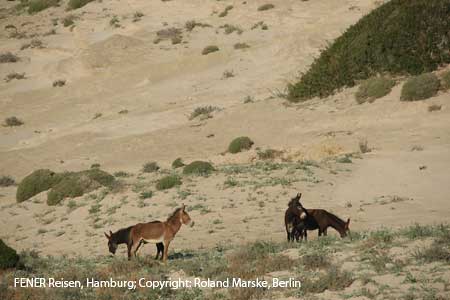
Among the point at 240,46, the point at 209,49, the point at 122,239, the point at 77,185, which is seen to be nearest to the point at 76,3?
the point at 209,49

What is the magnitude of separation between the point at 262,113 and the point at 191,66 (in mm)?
11171

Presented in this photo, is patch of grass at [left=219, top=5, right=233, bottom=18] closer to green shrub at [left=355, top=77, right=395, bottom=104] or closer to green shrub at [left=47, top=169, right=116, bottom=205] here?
green shrub at [left=355, top=77, right=395, bottom=104]

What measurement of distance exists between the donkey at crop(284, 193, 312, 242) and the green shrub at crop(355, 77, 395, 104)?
56.4 feet

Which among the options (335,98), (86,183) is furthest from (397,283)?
(335,98)

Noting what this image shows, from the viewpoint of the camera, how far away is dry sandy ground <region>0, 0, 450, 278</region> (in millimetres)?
20188

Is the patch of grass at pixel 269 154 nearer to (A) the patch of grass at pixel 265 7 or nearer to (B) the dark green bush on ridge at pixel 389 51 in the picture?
(B) the dark green bush on ridge at pixel 389 51

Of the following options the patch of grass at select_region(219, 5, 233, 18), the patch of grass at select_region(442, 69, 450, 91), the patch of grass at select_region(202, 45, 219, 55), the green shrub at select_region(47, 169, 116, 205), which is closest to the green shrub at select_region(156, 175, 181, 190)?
the green shrub at select_region(47, 169, 116, 205)

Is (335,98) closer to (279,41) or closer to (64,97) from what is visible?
(279,41)

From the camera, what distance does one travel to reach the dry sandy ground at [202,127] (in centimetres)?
2019

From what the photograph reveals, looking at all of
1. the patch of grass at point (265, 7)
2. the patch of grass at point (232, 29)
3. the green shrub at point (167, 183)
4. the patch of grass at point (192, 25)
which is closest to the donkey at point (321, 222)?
the green shrub at point (167, 183)

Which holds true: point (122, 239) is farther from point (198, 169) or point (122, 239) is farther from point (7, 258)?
point (198, 169)

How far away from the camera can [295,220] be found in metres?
15.0

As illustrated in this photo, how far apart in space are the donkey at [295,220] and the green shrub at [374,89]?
56.4 ft

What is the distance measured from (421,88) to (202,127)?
952cm
